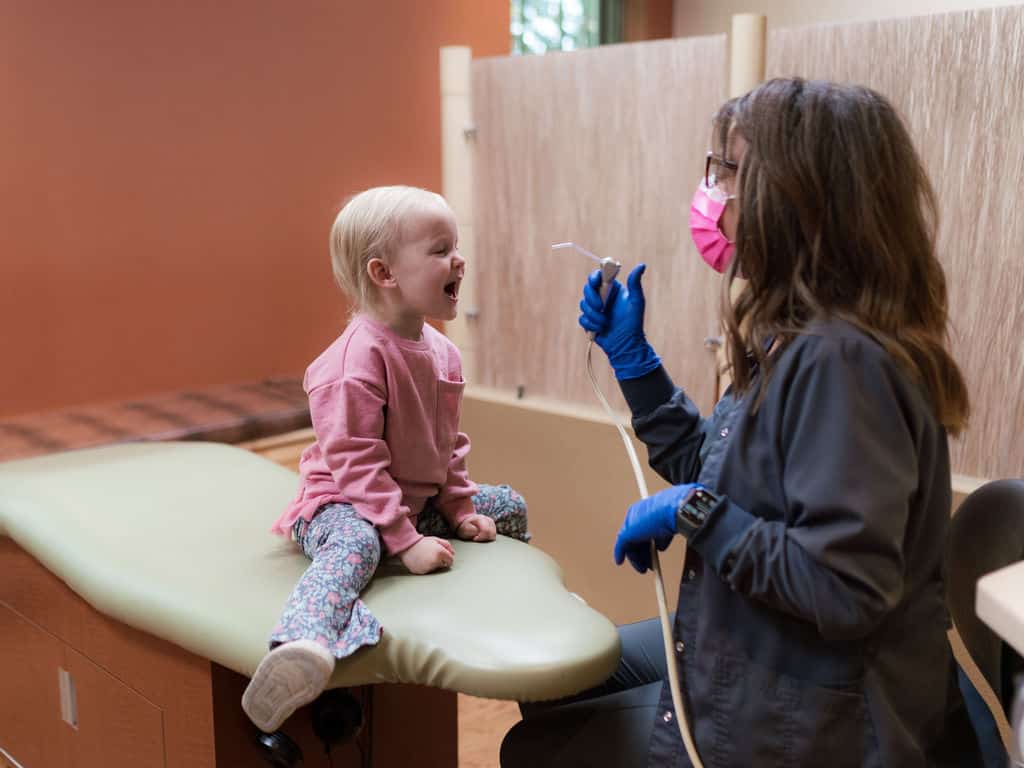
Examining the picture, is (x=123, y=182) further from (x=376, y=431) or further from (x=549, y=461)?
(x=376, y=431)

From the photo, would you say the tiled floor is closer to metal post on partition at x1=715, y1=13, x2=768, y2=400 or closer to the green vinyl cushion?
the green vinyl cushion

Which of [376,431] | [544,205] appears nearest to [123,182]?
[544,205]

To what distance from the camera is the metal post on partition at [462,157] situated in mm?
2764

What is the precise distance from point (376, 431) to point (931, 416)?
726 mm

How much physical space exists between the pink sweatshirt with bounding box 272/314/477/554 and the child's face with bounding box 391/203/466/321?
0.20 feet

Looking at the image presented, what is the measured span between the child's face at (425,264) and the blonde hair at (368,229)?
14 mm

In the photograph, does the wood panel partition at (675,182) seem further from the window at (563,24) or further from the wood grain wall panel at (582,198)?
the window at (563,24)

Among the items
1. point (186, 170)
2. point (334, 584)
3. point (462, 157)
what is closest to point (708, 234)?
point (334, 584)

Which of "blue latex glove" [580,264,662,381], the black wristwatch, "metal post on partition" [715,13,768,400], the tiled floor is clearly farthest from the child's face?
the tiled floor

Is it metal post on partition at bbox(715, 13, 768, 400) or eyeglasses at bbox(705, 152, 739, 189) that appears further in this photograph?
metal post on partition at bbox(715, 13, 768, 400)

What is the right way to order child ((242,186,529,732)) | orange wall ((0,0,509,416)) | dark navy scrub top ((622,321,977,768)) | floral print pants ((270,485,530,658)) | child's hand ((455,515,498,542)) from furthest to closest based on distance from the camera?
orange wall ((0,0,509,416)), child's hand ((455,515,498,542)), child ((242,186,529,732)), floral print pants ((270,485,530,658)), dark navy scrub top ((622,321,977,768))

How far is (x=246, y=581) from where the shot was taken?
57.6 inches

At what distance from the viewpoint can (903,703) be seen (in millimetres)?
1085

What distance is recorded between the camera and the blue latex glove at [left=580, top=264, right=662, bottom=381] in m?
1.42
